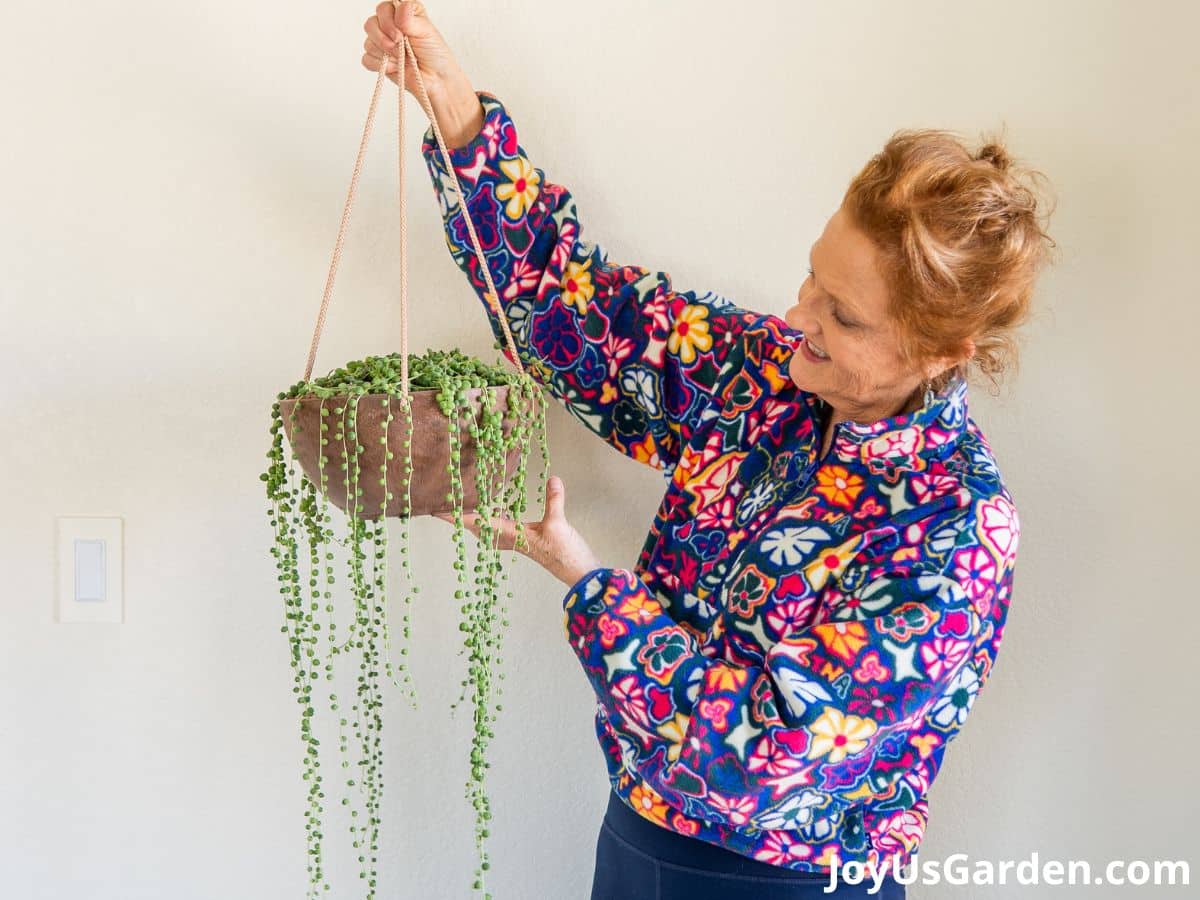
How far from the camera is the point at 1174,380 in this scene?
131 centimetres

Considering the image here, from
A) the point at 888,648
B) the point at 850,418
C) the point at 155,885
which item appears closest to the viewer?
the point at 888,648

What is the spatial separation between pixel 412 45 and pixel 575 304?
327 mm

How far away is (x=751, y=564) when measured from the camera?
1.10 m

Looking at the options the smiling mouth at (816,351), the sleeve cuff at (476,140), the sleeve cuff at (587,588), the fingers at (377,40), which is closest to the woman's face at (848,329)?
the smiling mouth at (816,351)

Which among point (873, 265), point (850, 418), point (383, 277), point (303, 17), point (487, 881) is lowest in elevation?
point (487, 881)

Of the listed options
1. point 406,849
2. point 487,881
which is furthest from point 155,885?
point 487,881

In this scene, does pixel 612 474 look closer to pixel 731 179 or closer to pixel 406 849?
pixel 731 179

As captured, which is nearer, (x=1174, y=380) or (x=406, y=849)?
(x=1174, y=380)

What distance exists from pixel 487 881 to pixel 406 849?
12cm

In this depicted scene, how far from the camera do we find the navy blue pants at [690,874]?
1.12m

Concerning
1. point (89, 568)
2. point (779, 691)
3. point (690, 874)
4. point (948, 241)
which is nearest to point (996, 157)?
point (948, 241)

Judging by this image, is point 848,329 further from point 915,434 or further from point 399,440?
point 399,440

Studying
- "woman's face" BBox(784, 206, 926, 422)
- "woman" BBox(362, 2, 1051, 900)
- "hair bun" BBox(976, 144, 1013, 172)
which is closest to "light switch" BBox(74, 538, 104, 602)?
"woman" BBox(362, 2, 1051, 900)

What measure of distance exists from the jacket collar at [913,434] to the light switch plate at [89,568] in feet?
3.04
